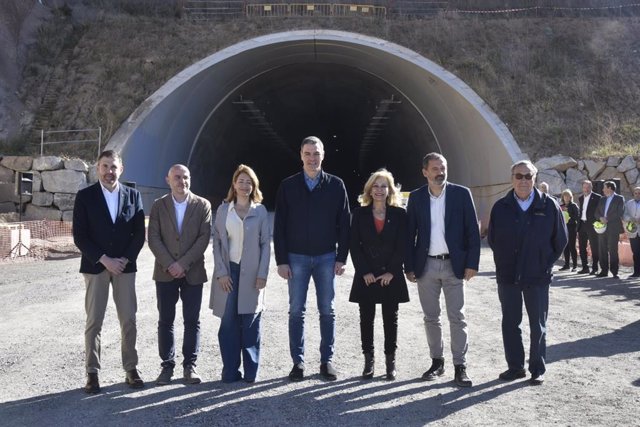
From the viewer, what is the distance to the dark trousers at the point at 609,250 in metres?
12.1

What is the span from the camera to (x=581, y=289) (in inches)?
428

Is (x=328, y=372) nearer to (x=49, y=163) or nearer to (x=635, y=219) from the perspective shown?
(x=635, y=219)

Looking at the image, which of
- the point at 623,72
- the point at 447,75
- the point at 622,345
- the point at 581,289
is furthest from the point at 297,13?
the point at 622,345

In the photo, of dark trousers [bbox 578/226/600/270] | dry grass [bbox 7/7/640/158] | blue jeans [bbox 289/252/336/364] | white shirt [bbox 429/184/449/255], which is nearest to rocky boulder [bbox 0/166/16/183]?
dry grass [bbox 7/7/640/158]

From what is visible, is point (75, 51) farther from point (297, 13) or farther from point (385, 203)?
point (385, 203)

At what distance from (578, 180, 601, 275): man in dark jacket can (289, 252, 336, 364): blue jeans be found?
27.4 feet

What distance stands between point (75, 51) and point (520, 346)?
22.6 metres

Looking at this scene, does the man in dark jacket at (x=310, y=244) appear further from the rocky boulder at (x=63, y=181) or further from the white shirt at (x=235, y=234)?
the rocky boulder at (x=63, y=181)

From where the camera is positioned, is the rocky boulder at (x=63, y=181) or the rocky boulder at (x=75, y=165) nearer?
the rocky boulder at (x=63, y=181)

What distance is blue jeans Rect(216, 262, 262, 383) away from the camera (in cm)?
558

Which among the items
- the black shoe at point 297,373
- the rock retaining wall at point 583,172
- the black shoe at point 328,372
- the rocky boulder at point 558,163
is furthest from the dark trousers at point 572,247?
the black shoe at point 297,373

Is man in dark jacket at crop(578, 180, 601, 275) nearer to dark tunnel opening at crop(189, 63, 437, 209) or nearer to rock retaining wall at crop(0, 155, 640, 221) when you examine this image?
rock retaining wall at crop(0, 155, 640, 221)

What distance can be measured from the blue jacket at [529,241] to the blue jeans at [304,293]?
4.95 feet

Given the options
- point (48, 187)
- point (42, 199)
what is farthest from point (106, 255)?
point (42, 199)
